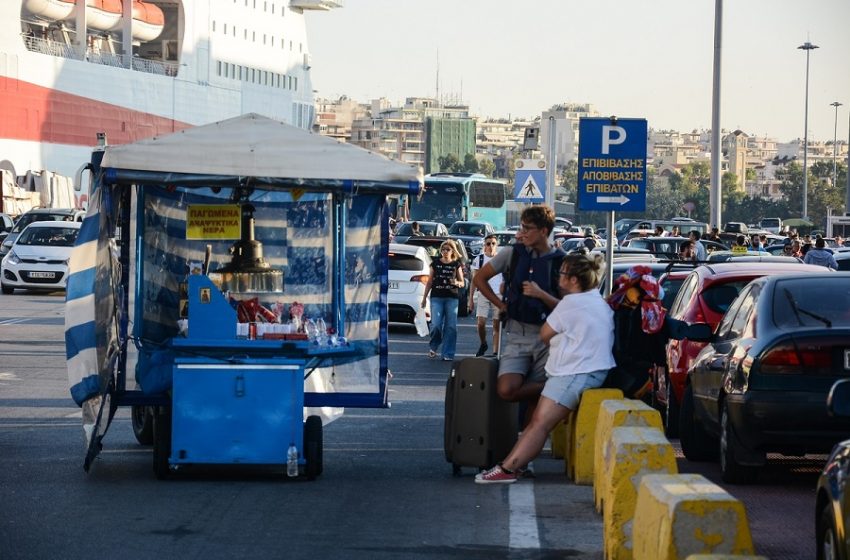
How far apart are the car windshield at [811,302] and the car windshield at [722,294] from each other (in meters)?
2.49

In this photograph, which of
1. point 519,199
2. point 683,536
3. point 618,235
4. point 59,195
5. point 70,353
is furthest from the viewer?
point 59,195

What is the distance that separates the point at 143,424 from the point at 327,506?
10.5 feet

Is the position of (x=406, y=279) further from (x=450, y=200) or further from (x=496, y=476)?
(x=450, y=200)

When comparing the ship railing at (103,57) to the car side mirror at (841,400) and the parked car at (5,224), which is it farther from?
the car side mirror at (841,400)

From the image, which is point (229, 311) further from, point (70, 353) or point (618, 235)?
point (618, 235)

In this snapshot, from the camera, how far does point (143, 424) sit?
12.2 m

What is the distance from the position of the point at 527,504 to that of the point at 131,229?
4.07 meters

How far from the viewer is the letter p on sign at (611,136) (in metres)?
16.3

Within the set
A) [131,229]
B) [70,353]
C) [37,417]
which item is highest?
[131,229]

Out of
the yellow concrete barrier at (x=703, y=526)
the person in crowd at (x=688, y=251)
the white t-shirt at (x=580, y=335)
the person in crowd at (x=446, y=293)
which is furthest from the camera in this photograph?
the person in crowd at (x=688, y=251)

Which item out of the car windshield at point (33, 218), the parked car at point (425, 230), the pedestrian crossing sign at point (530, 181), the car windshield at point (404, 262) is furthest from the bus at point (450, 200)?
the car windshield at point (404, 262)

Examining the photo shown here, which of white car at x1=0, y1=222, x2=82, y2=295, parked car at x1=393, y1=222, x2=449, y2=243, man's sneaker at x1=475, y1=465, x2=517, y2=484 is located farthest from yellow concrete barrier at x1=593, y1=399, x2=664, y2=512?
parked car at x1=393, y1=222, x2=449, y2=243

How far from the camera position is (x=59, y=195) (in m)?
68.0

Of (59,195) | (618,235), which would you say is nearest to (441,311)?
(618,235)
